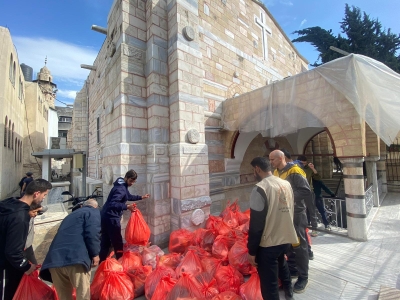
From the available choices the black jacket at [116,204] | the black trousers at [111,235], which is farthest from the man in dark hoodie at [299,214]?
the black trousers at [111,235]

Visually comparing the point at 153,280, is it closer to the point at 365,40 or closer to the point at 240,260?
the point at 240,260

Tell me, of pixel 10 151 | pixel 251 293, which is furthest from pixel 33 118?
pixel 251 293

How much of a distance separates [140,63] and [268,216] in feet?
13.0

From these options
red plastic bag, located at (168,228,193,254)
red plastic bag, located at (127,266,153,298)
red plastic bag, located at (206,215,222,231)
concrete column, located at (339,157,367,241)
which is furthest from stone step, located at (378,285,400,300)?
red plastic bag, located at (127,266,153,298)

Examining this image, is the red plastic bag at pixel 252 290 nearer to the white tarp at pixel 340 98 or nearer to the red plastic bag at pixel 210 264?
the red plastic bag at pixel 210 264

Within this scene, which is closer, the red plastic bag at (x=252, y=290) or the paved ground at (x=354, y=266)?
the red plastic bag at (x=252, y=290)

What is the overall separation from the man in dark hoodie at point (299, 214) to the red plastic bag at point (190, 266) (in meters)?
1.25

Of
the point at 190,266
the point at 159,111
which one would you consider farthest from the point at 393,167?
the point at 190,266

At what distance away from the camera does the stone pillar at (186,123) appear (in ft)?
13.3

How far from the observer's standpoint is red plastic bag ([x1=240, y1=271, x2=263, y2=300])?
7.23 ft

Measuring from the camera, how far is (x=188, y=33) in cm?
429

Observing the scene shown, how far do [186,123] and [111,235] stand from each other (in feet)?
8.02

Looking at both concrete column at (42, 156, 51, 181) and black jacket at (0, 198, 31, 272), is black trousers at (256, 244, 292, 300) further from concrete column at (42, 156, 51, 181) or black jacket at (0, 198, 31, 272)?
concrete column at (42, 156, 51, 181)

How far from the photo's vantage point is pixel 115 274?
7.82 feet
